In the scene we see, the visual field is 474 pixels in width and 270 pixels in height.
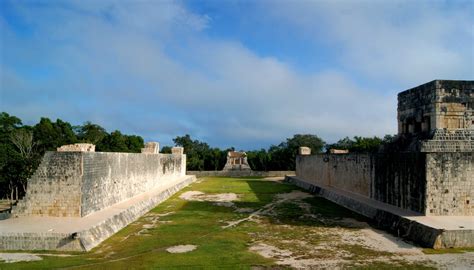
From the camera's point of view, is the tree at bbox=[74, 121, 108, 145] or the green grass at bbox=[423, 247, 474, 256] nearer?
the green grass at bbox=[423, 247, 474, 256]

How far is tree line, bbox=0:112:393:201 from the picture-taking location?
21922mm

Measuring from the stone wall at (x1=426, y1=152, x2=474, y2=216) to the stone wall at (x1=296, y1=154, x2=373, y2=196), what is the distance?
4143mm

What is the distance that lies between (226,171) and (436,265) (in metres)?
25.8

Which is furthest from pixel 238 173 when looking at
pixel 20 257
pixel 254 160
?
pixel 20 257

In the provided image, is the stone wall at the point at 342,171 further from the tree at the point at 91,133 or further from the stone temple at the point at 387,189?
the tree at the point at 91,133

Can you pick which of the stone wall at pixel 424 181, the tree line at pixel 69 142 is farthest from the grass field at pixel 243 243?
the tree line at pixel 69 142

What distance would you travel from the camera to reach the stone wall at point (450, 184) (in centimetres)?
940

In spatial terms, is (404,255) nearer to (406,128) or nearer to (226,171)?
(406,128)

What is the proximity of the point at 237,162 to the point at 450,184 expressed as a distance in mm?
24885

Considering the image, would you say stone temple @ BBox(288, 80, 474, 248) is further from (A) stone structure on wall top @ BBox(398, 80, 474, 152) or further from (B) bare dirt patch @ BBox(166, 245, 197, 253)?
(B) bare dirt patch @ BBox(166, 245, 197, 253)

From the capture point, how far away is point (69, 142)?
29656 millimetres

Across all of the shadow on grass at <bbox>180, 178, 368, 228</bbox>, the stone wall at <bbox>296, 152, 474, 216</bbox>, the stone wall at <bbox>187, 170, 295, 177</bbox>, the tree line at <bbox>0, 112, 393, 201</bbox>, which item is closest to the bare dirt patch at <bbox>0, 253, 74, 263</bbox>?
the shadow on grass at <bbox>180, 178, 368, 228</bbox>

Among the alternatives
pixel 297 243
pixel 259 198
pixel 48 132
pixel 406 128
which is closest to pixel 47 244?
pixel 297 243

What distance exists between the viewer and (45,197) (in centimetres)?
934
